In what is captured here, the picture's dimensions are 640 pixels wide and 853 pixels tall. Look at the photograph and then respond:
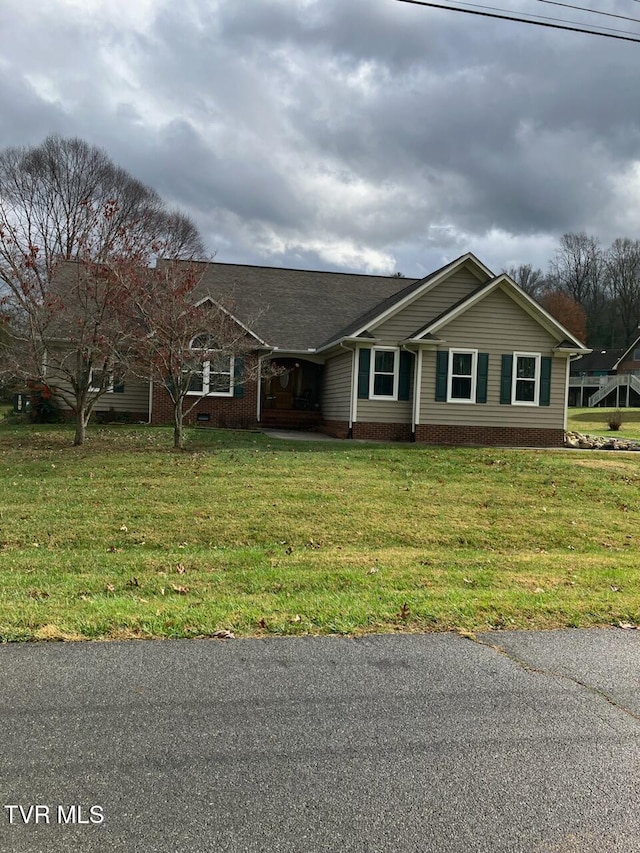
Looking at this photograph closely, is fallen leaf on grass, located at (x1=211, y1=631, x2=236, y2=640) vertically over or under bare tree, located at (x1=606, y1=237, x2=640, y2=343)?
under

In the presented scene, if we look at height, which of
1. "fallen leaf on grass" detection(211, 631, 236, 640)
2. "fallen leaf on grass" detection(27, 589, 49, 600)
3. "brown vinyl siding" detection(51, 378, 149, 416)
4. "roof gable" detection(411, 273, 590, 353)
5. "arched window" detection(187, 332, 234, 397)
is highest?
"roof gable" detection(411, 273, 590, 353)

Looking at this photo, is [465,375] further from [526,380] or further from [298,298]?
[298,298]

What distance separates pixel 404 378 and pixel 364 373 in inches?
49.2

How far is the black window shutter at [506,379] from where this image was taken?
19531 millimetres

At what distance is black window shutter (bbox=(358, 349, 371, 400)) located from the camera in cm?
1947

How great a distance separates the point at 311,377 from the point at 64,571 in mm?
17990

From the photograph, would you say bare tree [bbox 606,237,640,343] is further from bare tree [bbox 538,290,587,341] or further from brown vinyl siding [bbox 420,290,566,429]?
brown vinyl siding [bbox 420,290,566,429]

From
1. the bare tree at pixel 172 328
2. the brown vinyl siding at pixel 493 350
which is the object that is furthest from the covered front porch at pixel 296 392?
→ the bare tree at pixel 172 328

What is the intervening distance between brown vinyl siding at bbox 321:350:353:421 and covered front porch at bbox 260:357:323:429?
0.60 meters

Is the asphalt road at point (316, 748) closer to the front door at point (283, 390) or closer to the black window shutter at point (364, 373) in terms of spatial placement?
the black window shutter at point (364, 373)

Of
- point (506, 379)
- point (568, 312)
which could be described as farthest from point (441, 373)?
point (568, 312)

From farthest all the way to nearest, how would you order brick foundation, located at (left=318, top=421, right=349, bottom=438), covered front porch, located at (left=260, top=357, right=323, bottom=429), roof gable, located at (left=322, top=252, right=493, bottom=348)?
covered front porch, located at (left=260, top=357, right=323, bottom=429) → brick foundation, located at (left=318, top=421, right=349, bottom=438) → roof gable, located at (left=322, top=252, right=493, bottom=348)

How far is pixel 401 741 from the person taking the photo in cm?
349

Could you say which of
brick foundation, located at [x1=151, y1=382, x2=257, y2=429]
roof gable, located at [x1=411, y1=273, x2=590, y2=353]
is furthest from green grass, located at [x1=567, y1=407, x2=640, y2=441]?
brick foundation, located at [x1=151, y1=382, x2=257, y2=429]
